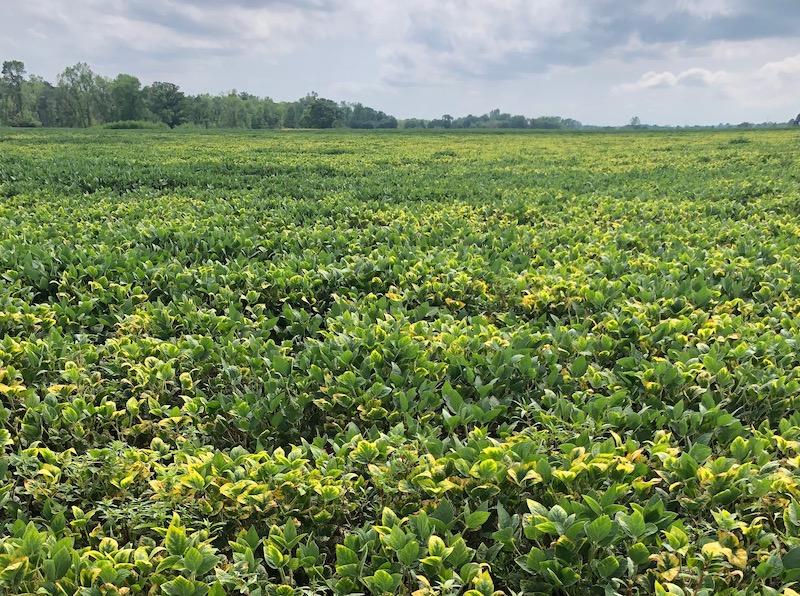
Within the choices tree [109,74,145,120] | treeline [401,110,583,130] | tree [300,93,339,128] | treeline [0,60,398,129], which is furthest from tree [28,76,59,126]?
treeline [401,110,583,130]

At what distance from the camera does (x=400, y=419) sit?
2.81 m

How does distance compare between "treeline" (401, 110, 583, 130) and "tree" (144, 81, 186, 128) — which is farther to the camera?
"treeline" (401, 110, 583, 130)

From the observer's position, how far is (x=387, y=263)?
5.29 metres

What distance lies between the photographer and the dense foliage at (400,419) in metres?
1.80

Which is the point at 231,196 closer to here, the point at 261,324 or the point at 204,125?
the point at 261,324

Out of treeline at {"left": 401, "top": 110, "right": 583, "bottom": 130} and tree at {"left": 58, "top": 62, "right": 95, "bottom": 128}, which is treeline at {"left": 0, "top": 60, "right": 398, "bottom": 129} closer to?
tree at {"left": 58, "top": 62, "right": 95, "bottom": 128}

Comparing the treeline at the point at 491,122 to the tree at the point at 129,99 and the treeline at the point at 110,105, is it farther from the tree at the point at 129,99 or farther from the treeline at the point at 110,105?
the tree at the point at 129,99

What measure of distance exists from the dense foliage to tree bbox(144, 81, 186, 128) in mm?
Answer: 104264

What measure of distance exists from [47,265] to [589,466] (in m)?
5.26

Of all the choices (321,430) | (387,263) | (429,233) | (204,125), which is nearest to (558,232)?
(429,233)

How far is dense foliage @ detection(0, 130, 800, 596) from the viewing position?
1.80 meters

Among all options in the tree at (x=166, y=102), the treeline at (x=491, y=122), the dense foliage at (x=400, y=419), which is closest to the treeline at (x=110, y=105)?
the tree at (x=166, y=102)

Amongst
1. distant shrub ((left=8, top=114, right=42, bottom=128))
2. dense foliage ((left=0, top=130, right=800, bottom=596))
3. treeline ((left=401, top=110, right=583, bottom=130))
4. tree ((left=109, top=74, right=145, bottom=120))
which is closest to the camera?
dense foliage ((left=0, top=130, right=800, bottom=596))

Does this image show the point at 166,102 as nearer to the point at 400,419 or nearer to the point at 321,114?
the point at 321,114
